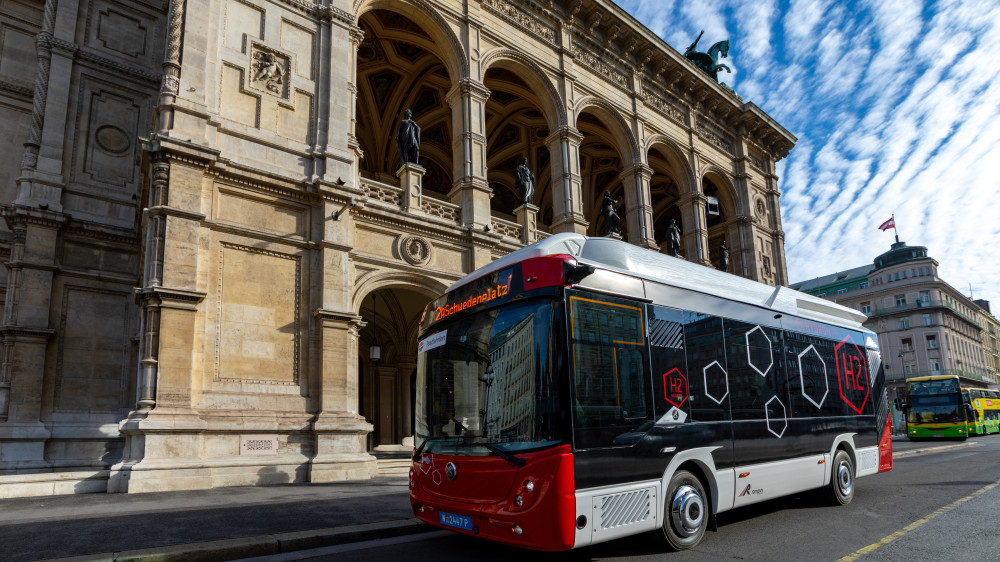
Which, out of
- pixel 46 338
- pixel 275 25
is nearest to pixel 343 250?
pixel 275 25

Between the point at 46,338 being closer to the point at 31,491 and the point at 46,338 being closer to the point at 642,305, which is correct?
the point at 31,491

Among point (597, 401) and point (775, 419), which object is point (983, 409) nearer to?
point (775, 419)

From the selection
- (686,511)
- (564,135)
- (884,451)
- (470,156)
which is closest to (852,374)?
(884,451)

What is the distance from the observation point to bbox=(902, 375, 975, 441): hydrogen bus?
2536 centimetres

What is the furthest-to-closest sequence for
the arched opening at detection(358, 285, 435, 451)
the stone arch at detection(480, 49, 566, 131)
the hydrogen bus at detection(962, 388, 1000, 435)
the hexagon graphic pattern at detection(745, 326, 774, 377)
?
the hydrogen bus at detection(962, 388, 1000, 435) → the arched opening at detection(358, 285, 435, 451) → the stone arch at detection(480, 49, 566, 131) → the hexagon graphic pattern at detection(745, 326, 774, 377)

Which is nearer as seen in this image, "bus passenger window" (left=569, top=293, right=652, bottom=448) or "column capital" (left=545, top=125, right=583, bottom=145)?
"bus passenger window" (left=569, top=293, right=652, bottom=448)

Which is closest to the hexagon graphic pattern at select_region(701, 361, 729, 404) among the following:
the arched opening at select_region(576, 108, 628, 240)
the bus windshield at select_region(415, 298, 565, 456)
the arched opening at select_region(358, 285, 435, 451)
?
the bus windshield at select_region(415, 298, 565, 456)

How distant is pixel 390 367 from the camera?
1942 cm

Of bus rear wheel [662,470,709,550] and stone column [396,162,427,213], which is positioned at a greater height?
stone column [396,162,427,213]

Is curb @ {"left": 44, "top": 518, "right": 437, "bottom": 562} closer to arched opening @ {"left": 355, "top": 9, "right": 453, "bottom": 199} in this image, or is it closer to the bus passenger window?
the bus passenger window

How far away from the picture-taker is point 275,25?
12.7m

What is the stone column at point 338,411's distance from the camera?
10.9 meters

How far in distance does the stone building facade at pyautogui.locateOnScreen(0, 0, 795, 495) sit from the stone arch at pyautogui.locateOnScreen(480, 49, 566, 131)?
0.07m

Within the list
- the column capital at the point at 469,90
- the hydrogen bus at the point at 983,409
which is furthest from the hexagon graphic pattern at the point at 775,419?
the hydrogen bus at the point at 983,409
